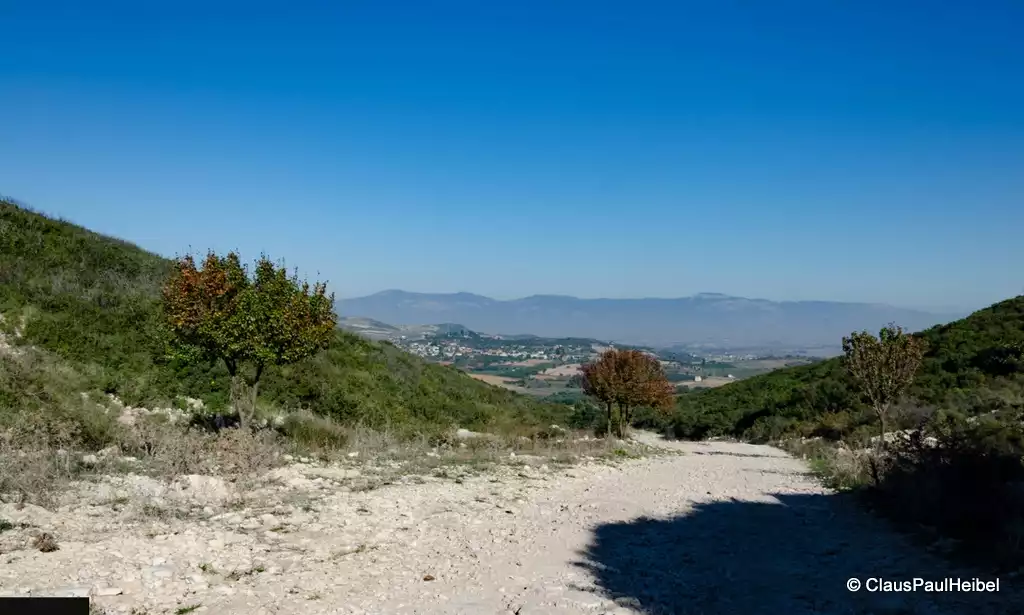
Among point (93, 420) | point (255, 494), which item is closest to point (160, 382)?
point (93, 420)

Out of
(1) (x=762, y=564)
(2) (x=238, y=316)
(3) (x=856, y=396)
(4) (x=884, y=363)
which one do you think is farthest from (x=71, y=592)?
(3) (x=856, y=396)

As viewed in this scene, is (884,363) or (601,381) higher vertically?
(884,363)

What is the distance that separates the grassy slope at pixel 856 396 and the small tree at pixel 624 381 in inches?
389

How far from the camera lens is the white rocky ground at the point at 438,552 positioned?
738 cm

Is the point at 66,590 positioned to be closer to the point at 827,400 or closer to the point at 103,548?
the point at 103,548

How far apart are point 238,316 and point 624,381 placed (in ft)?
75.6

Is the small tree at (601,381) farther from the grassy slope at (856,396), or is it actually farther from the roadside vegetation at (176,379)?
the grassy slope at (856,396)

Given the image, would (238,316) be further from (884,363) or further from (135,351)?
(884,363)

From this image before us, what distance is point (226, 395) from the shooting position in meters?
23.0

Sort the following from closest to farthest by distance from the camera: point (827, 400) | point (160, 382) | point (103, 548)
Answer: point (103, 548)
point (160, 382)
point (827, 400)

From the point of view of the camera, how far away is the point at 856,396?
1687 inches

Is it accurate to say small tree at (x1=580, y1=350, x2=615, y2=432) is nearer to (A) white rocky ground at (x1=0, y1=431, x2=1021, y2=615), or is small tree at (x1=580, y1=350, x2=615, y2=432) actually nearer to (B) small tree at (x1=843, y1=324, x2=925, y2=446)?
(B) small tree at (x1=843, y1=324, x2=925, y2=446)

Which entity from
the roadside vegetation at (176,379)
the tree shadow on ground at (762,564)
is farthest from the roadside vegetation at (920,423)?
the roadside vegetation at (176,379)

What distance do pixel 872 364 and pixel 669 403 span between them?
50.5 feet
